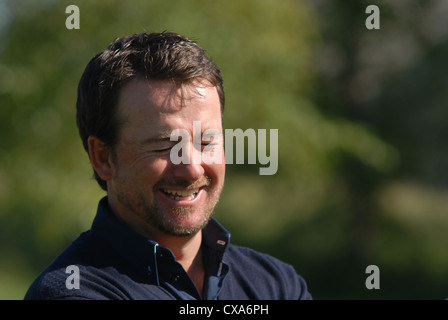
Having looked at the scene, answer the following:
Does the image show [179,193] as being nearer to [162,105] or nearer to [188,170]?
[188,170]

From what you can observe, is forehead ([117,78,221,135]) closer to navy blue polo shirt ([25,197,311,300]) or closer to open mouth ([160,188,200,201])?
open mouth ([160,188,200,201])

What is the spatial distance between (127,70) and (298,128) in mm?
5682

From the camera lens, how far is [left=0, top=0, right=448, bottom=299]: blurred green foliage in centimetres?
689

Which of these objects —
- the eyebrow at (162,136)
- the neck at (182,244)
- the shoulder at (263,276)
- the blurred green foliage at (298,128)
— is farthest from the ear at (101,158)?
the blurred green foliage at (298,128)

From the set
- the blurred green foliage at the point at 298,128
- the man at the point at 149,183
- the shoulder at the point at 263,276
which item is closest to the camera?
the man at the point at 149,183

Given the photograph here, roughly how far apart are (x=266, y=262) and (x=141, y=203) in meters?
0.64

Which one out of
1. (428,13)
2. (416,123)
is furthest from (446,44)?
(416,123)

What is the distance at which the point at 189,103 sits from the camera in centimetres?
199

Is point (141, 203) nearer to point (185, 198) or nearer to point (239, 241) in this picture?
point (185, 198)

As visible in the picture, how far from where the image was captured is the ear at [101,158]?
6.97ft

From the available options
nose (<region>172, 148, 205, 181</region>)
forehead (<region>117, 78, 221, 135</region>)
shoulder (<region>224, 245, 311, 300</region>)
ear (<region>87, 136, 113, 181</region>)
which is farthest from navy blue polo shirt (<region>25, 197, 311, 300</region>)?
forehead (<region>117, 78, 221, 135</region>)

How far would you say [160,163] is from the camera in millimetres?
1941

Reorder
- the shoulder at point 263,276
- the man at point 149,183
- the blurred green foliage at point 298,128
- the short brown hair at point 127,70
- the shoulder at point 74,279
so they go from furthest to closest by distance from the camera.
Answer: the blurred green foliage at point 298,128 → the shoulder at point 263,276 → the short brown hair at point 127,70 → the man at point 149,183 → the shoulder at point 74,279

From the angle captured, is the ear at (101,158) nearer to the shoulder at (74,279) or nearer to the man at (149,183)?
the man at (149,183)
